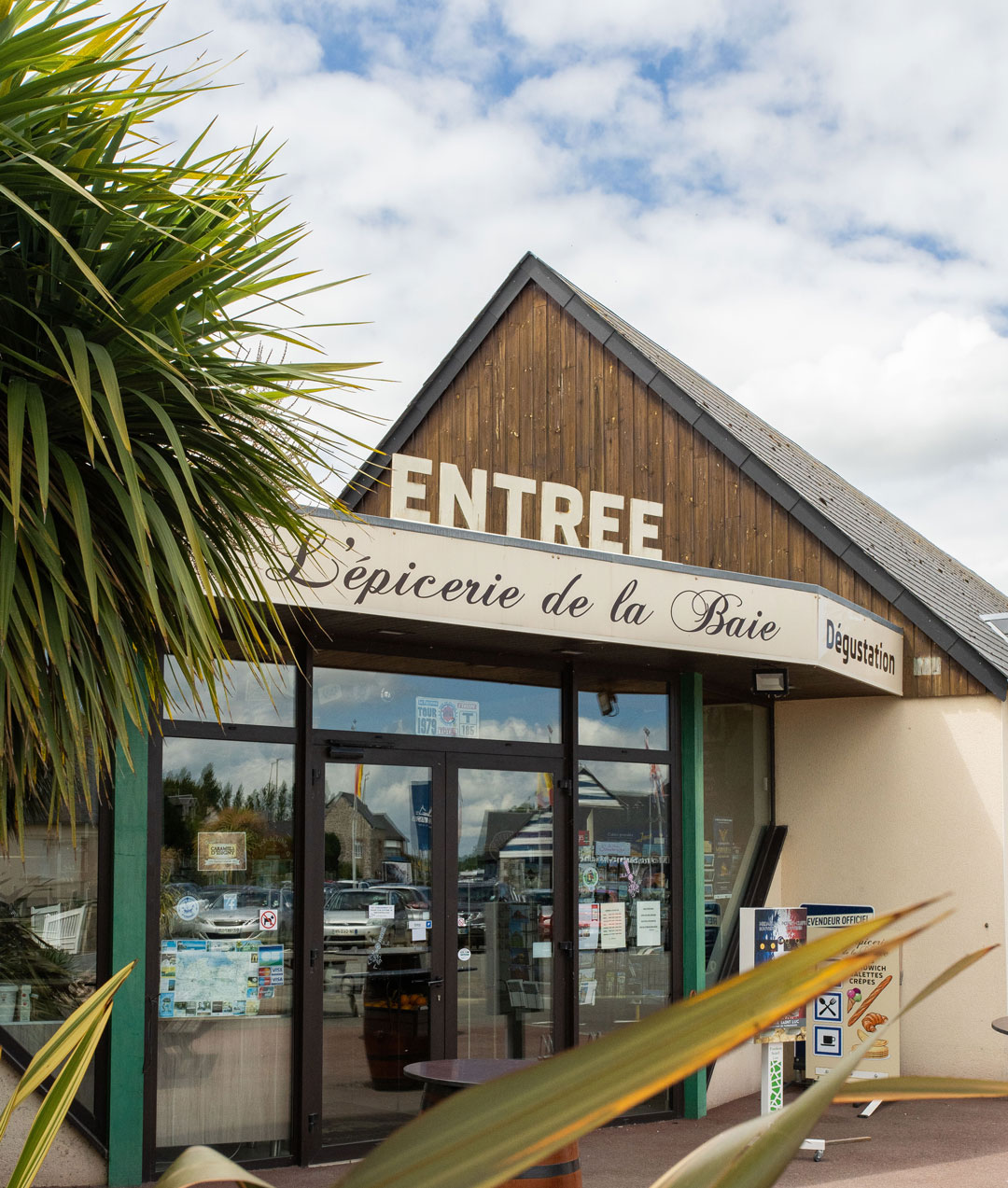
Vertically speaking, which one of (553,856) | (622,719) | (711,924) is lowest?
(711,924)

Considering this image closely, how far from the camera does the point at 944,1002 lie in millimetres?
10086

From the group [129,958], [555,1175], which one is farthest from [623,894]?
[555,1175]

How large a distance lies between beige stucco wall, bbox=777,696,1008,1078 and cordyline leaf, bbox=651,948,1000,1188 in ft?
31.7

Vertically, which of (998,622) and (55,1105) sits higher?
(998,622)

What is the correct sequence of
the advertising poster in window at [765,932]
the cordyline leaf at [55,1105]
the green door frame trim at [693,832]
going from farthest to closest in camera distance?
1. the green door frame trim at [693,832]
2. the advertising poster in window at [765,932]
3. the cordyline leaf at [55,1105]

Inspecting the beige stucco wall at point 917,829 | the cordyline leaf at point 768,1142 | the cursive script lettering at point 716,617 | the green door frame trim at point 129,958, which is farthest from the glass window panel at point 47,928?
the beige stucco wall at point 917,829

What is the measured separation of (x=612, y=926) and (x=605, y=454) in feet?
17.1

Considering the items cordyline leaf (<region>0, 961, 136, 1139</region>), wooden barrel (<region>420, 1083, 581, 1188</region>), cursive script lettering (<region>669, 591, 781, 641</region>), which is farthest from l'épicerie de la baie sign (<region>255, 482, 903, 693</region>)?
cordyline leaf (<region>0, 961, 136, 1139</region>)

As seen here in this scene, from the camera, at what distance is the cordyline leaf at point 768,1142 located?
A: 0.68 metres

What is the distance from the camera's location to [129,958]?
6.42 metres

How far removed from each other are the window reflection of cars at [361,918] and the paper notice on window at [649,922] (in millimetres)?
2010

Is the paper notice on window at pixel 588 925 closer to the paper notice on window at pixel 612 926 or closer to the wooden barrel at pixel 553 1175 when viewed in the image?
the paper notice on window at pixel 612 926

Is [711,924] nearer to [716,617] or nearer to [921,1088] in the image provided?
[716,617]

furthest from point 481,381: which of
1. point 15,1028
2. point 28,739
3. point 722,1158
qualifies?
point 722,1158
